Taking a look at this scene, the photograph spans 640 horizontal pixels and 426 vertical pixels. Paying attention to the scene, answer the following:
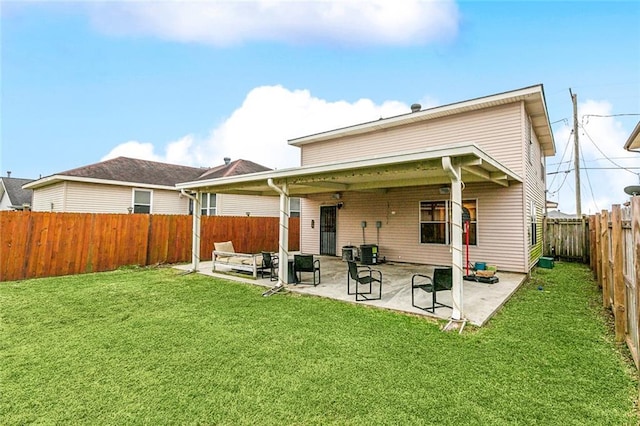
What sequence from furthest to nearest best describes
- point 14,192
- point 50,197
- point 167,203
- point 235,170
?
point 14,192 < point 235,170 < point 167,203 < point 50,197

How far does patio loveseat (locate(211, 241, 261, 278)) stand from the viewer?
8172mm

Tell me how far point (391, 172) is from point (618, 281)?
3647mm

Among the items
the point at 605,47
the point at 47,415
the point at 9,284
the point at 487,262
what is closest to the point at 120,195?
the point at 9,284

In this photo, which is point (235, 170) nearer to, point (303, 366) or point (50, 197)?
point (50, 197)

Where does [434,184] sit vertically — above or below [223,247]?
above

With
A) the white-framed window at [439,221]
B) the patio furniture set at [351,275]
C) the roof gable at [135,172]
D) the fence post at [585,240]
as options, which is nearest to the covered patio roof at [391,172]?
the white-framed window at [439,221]

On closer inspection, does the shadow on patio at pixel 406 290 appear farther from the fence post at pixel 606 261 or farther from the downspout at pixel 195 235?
the fence post at pixel 606 261

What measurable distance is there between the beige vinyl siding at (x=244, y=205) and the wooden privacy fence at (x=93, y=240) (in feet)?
7.41

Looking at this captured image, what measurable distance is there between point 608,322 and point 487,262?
430 centimetres

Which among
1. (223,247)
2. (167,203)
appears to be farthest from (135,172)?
(223,247)

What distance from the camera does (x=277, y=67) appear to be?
13961 millimetres

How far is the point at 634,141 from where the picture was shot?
8.02m

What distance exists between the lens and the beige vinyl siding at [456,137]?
27.3 ft

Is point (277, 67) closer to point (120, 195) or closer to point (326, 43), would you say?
point (326, 43)
